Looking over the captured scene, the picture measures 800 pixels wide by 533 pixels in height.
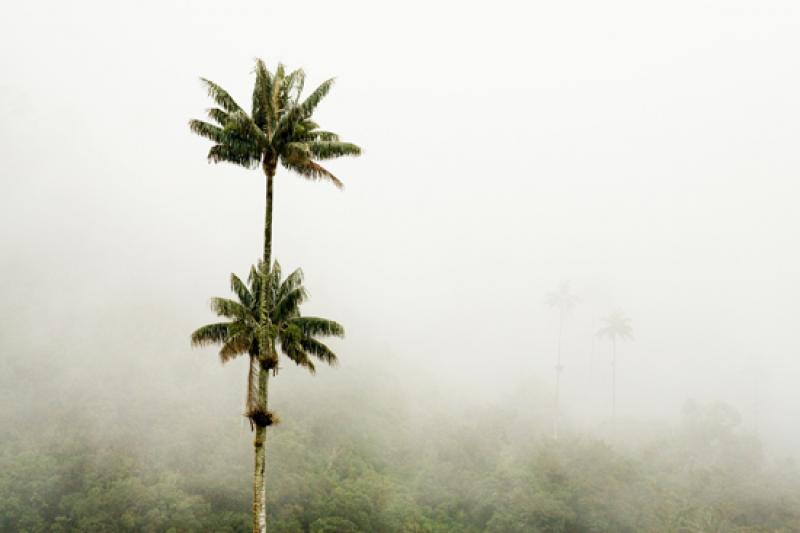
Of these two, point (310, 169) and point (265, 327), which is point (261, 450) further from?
point (310, 169)

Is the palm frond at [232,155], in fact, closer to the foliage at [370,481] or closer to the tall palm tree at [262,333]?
the tall palm tree at [262,333]

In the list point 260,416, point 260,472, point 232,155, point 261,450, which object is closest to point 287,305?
point 260,416

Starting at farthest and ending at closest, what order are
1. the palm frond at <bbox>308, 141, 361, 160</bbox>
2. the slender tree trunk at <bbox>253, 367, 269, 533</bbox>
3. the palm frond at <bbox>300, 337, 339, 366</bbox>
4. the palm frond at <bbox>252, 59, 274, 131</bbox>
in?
the palm frond at <bbox>308, 141, 361, 160</bbox> → the palm frond at <bbox>300, 337, 339, 366</bbox> → the palm frond at <bbox>252, 59, 274, 131</bbox> → the slender tree trunk at <bbox>253, 367, 269, 533</bbox>

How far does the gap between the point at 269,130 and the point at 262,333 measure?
24.4 ft

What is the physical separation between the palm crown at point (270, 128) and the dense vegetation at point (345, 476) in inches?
1238

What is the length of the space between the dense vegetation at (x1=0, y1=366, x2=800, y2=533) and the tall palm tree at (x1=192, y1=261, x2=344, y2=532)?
26.5m

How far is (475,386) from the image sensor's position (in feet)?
342

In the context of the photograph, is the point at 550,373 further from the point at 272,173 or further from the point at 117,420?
the point at 272,173

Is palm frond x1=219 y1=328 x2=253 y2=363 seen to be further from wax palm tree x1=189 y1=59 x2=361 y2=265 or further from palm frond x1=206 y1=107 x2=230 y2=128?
palm frond x1=206 y1=107 x2=230 y2=128

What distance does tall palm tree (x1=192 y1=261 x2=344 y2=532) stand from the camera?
54.4 ft

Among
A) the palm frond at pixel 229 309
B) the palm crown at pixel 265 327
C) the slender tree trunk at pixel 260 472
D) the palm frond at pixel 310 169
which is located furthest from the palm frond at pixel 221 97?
the slender tree trunk at pixel 260 472

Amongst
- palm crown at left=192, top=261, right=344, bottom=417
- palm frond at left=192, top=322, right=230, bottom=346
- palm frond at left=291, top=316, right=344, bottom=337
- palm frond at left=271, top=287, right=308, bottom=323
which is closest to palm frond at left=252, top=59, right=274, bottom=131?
palm crown at left=192, top=261, right=344, bottom=417

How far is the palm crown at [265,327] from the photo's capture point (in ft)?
55.2

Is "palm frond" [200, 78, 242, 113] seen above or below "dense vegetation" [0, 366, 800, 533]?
above
